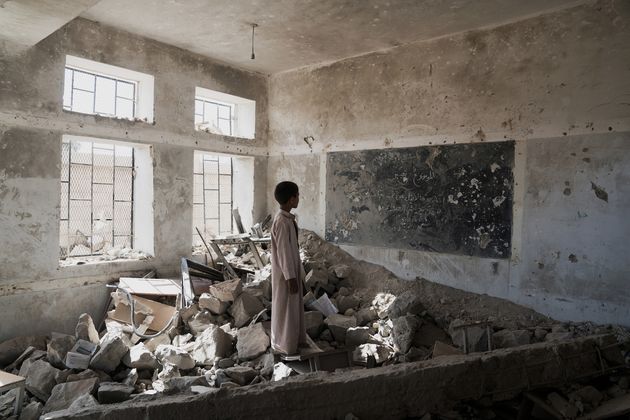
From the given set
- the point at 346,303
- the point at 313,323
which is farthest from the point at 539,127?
the point at 313,323

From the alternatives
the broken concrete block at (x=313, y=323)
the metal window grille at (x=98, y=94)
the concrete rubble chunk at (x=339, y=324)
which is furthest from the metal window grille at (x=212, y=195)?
the concrete rubble chunk at (x=339, y=324)

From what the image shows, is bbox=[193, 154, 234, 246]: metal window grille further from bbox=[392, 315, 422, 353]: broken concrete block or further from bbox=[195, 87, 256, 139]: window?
bbox=[392, 315, 422, 353]: broken concrete block

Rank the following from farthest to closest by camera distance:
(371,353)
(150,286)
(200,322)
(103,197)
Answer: (103,197) → (150,286) → (200,322) → (371,353)

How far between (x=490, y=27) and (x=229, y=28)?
11.2 feet

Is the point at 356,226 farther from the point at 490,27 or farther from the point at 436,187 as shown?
the point at 490,27

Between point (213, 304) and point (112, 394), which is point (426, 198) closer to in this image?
point (213, 304)

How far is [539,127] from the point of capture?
16.3 ft

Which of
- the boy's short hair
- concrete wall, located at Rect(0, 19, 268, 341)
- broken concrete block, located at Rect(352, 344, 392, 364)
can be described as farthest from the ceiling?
broken concrete block, located at Rect(352, 344, 392, 364)

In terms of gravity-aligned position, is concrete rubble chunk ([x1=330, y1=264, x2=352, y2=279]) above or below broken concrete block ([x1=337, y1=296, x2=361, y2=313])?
above

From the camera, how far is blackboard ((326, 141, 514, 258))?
5.25m

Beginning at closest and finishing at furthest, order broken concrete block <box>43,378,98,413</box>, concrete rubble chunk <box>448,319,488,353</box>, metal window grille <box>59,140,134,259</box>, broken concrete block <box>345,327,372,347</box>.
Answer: broken concrete block <box>43,378,98,413</box> → concrete rubble chunk <box>448,319,488,353</box> → broken concrete block <box>345,327,372,347</box> → metal window grille <box>59,140,134,259</box>

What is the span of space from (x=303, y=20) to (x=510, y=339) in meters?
4.43

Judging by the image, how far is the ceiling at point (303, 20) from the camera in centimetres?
478

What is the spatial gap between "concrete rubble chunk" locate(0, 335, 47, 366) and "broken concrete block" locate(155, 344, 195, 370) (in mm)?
1577
